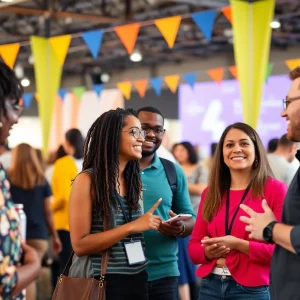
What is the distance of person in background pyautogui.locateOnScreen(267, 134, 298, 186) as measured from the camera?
18.8 ft

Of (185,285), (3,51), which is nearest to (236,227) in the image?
(185,285)

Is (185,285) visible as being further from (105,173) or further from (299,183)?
(299,183)

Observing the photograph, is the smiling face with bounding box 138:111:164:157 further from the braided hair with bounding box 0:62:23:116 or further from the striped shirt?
the braided hair with bounding box 0:62:23:116

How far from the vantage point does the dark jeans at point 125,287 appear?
9.54 feet

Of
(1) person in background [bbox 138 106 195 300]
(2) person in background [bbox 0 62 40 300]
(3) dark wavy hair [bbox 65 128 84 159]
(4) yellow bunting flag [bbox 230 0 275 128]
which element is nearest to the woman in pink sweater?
(1) person in background [bbox 138 106 195 300]

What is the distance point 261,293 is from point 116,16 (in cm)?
1168

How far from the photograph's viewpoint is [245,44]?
24.4 ft

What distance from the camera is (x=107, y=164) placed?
118 inches

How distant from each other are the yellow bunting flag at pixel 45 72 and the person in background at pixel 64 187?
10.8ft

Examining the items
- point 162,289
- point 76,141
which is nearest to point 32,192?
point 76,141

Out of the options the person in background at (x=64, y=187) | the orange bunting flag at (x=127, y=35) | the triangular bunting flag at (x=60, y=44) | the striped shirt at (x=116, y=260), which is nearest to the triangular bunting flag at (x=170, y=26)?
the orange bunting flag at (x=127, y=35)

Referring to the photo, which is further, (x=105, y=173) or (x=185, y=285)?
(x=185, y=285)

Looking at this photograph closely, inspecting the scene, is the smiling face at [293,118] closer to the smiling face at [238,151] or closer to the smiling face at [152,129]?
the smiling face at [238,151]

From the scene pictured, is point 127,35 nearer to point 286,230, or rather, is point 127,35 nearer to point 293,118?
point 293,118
